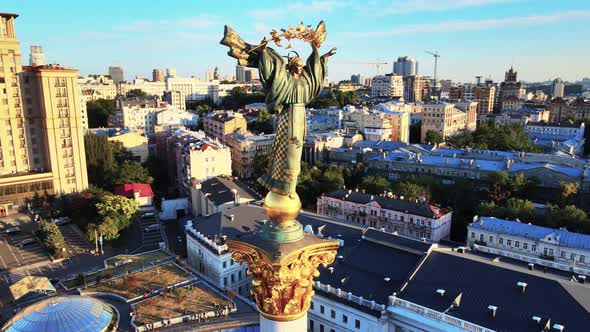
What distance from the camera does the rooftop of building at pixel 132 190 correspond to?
6456 centimetres

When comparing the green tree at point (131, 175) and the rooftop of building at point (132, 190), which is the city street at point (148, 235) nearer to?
the rooftop of building at point (132, 190)

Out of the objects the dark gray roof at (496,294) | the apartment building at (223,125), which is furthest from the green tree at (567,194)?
the apartment building at (223,125)

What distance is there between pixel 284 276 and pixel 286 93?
3.98m

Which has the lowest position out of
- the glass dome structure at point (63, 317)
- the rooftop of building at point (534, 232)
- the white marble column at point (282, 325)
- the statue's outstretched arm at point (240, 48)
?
the glass dome structure at point (63, 317)

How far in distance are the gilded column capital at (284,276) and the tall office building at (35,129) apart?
210 ft

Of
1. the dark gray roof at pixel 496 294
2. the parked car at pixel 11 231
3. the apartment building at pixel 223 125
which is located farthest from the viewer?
the apartment building at pixel 223 125

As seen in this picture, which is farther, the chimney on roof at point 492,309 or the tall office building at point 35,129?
the tall office building at point 35,129

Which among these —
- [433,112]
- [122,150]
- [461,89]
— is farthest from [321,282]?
[461,89]

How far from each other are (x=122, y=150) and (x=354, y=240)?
188 ft

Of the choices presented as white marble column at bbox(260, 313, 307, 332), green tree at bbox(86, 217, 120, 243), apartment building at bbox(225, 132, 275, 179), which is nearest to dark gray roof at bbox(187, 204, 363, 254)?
green tree at bbox(86, 217, 120, 243)

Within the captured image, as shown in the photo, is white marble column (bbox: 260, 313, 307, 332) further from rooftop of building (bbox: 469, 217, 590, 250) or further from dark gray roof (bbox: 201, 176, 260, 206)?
dark gray roof (bbox: 201, 176, 260, 206)

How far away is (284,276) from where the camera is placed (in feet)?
31.9

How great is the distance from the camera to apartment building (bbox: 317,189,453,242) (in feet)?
173

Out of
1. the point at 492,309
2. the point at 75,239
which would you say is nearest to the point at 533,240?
the point at 492,309
